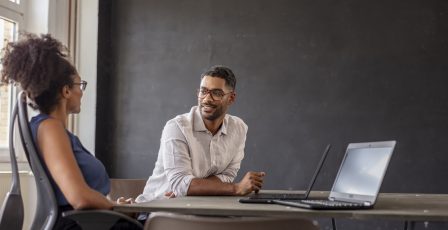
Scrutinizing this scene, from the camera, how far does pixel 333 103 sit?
4.08 meters

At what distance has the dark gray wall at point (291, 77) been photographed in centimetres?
394

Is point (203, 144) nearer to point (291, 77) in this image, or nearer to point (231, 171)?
point (231, 171)

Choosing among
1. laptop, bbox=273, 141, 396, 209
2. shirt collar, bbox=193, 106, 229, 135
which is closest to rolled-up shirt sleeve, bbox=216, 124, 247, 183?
shirt collar, bbox=193, 106, 229, 135

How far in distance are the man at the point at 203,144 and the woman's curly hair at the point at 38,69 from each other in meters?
0.76

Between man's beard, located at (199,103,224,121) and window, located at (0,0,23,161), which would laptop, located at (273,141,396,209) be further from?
window, located at (0,0,23,161)

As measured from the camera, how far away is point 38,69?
7.22ft

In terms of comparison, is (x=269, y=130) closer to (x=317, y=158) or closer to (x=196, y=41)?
(x=317, y=158)

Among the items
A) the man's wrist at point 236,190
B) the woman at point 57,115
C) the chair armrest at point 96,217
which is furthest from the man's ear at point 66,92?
the man's wrist at point 236,190

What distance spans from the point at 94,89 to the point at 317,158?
1.63 meters

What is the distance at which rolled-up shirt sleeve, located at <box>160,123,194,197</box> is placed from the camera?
9.02 feet

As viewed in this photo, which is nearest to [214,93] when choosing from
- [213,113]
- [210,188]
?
[213,113]

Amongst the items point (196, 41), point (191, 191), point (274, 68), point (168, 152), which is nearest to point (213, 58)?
point (196, 41)

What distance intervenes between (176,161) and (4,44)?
146cm

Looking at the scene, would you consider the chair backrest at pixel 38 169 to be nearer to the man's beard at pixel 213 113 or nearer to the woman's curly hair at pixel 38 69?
the woman's curly hair at pixel 38 69
